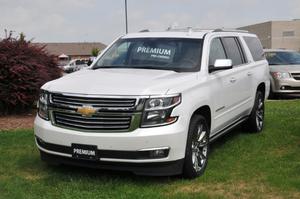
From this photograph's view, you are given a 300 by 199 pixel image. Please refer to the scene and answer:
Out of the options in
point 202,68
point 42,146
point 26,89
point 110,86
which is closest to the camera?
point 110,86

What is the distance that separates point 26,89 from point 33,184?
5.40 metres

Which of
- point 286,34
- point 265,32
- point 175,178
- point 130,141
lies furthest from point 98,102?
point 265,32

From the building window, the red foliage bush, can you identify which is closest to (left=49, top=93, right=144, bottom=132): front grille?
the red foliage bush

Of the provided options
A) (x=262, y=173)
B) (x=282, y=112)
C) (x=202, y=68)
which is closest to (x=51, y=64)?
(x=282, y=112)

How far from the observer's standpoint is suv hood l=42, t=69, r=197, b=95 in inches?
219

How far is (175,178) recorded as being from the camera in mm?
6078

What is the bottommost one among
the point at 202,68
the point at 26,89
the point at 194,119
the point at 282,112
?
the point at 282,112

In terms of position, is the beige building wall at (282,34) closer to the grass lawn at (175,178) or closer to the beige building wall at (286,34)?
the beige building wall at (286,34)

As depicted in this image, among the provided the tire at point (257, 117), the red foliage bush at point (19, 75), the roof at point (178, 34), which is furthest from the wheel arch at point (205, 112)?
the red foliage bush at point (19, 75)

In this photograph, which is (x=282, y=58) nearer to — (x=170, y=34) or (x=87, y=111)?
(x=170, y=34)

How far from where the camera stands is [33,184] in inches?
231

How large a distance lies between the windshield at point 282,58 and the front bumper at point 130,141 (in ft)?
38.2

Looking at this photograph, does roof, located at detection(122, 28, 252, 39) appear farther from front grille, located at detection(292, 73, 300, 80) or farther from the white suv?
front grille, located at detection(292, 73, 300, 80)

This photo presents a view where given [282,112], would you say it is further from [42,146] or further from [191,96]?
[42,146]
